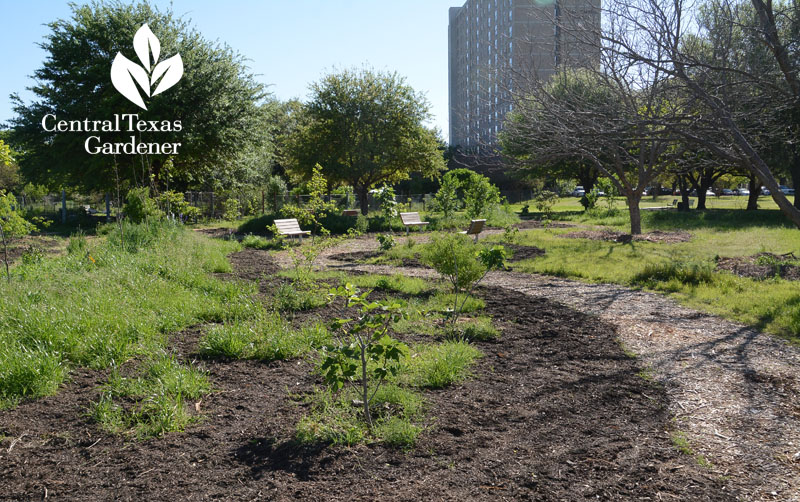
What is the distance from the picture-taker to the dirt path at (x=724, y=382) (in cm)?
312

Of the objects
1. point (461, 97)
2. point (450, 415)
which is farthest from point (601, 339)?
point (461, 97)

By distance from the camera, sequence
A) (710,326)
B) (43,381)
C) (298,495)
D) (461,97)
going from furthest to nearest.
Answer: (461,97) < (710,326) < (43,381) < (298,495)

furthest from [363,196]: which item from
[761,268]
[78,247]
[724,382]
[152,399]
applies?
[152,399]

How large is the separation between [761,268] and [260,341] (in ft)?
27.3

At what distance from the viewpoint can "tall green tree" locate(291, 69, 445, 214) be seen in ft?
81.2

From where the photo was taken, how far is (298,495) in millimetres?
2771

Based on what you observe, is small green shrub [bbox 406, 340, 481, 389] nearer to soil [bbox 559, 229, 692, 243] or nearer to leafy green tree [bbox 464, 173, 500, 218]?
soil [bbox 559, 229, 692, 243]

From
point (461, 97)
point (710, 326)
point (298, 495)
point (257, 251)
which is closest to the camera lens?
point (298, 495)

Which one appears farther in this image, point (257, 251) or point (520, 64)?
point (257, 251)

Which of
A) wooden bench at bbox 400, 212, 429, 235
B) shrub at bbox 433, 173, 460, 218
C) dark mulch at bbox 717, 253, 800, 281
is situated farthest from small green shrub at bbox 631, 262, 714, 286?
shrub at bbox 433, 173, 460, 218

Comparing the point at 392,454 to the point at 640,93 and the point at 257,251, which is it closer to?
the point at 640,93

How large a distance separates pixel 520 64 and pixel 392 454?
930 cm

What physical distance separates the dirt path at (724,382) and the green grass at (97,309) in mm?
4089

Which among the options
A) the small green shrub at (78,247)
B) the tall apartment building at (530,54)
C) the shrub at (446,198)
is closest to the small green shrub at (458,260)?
the tall apartment building at (530,54)
